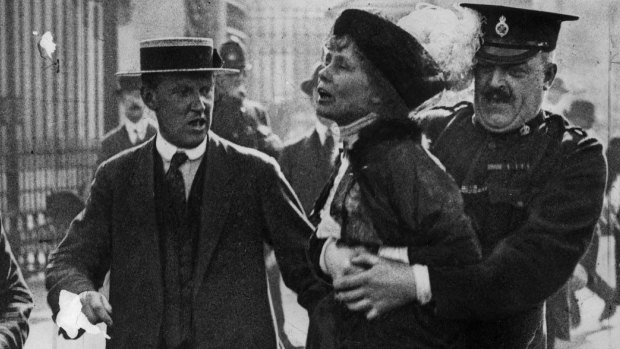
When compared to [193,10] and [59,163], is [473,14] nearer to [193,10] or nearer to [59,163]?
[193,10]

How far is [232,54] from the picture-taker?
14.4ft

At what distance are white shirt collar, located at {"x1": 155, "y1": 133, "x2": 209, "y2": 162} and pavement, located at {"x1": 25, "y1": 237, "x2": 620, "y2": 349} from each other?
0.79 metres

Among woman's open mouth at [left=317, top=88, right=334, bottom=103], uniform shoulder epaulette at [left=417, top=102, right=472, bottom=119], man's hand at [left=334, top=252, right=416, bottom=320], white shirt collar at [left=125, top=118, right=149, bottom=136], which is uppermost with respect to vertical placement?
woman's open mouth at [left=317, top=88, right=334, bottom=103]

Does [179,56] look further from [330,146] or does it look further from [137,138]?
[330,146]

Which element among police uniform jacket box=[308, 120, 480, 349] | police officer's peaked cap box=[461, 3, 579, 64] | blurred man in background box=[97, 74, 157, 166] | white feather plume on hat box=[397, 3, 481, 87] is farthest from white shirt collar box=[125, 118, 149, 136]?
police officer's peaked cap box=[461, 3, 579, 64]

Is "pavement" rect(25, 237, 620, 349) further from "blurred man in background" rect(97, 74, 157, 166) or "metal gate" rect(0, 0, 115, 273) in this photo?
"blurred man in background" rect(97, 74, 157, 166)

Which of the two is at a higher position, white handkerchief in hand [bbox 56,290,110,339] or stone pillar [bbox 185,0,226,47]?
stone pillar [bbox 185,0,226,47]

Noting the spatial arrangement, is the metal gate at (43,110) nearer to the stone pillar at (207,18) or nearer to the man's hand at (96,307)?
the man's hand at (96,307)

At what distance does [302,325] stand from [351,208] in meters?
0.75

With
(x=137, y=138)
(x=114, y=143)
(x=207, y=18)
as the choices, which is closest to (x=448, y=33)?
(x=207, y=18)

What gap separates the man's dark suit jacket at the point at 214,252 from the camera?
167 inches

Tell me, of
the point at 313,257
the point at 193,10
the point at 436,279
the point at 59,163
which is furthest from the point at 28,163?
the point at 436,279

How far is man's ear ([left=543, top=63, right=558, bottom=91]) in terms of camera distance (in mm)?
4125

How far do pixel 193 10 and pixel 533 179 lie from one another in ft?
6.20
